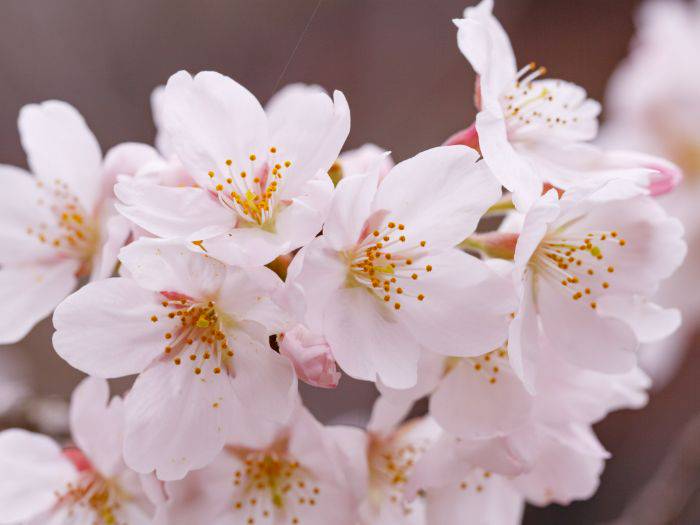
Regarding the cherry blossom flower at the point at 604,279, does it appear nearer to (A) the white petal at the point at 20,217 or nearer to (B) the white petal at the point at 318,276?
(B) the white petal at the point at 318,276

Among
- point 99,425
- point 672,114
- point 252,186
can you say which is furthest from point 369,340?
point 672,114

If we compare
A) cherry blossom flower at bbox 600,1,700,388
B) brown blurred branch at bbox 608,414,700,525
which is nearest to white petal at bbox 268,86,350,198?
brown blurred branch at bbox 608,414,700,525

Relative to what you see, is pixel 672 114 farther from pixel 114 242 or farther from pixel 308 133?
pixel 114 242

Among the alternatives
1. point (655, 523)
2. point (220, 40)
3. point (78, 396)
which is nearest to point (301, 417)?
point (78, 396)

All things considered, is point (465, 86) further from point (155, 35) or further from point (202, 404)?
point (202, 404)

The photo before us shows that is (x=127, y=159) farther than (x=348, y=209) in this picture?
Yes

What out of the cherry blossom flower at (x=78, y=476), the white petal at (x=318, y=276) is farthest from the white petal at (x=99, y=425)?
the white petal at (x=318, y=276)

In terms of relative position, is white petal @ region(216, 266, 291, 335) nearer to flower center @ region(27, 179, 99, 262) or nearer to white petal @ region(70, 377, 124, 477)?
white petal @ region(70, 377, 124, 477)
